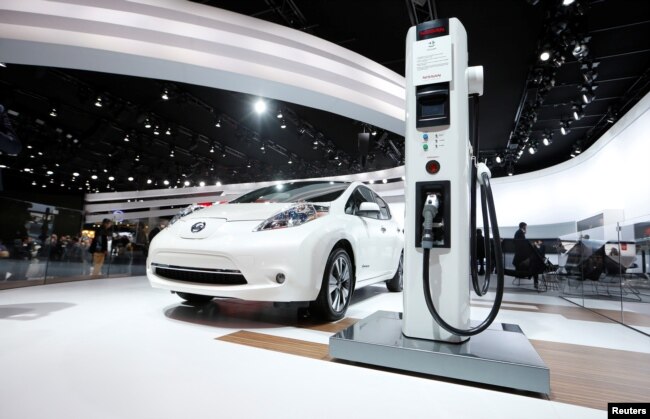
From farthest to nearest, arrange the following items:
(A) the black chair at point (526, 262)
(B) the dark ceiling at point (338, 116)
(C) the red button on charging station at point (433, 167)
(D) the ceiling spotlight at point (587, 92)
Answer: (D) the ceiling spotlight at point (587, 92) < (B) the dark ceiling at point (338, 116) < (A) the black chair at point (526, 262) < (C) the red button on charging station at point (433, 167)

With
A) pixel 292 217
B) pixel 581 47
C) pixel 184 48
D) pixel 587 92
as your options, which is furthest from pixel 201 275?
pixel 587 92

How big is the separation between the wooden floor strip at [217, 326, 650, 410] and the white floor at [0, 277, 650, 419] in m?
0.11

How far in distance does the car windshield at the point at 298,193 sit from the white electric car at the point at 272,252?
2 cm

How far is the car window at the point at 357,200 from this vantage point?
3328 mm

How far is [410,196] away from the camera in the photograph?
6.87 ft

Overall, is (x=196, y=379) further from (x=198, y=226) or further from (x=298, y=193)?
(x=298, y=193)

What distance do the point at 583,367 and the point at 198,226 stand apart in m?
2.75

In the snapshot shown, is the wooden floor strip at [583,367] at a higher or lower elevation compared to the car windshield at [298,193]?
lower

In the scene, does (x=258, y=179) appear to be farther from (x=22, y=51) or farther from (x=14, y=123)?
(x=22, y=51)

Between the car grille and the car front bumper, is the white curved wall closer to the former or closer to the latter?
the car front bumper

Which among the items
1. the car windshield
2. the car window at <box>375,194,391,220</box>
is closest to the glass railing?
the car windshield

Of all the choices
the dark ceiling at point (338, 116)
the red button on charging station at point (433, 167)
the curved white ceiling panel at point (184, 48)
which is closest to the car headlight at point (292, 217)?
the red button on charging station at point (433, 167)

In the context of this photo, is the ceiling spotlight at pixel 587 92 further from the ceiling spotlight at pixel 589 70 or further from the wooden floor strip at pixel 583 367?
the wooden floor strip at pixel 583 367

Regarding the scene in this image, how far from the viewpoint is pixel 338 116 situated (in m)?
11.0
